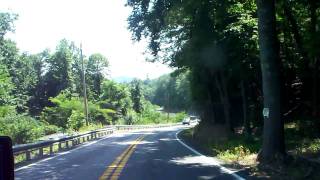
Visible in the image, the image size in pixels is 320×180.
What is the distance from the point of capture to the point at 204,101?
4819cm

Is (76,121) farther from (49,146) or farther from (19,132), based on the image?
(49,146)

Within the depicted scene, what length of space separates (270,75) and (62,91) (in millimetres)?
91241

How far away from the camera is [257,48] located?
2670 centimetres

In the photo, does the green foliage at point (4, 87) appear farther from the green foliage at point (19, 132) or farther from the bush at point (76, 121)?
the green foliage at point (19, 132)

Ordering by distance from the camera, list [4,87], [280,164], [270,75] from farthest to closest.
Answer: [4,87] → [270,75] → [280,164]

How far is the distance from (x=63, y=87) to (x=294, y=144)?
3850 inches

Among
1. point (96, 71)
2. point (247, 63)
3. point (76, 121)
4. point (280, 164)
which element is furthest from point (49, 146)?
point (96, 71)

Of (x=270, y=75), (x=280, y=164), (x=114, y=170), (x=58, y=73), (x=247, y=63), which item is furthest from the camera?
(x=58, y=73)

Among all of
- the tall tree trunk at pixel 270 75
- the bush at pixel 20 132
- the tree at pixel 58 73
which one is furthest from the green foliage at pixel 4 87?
the tree at pixel 58 73

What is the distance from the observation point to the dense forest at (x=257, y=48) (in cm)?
1695

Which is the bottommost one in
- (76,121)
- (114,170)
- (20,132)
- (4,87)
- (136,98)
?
(114,170)

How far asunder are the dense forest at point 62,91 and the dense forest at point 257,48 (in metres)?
31.9

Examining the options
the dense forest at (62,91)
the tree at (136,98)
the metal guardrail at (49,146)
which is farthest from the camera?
the tree at (136,98)

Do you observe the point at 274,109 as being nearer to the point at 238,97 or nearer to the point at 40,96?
the point at 238,97
